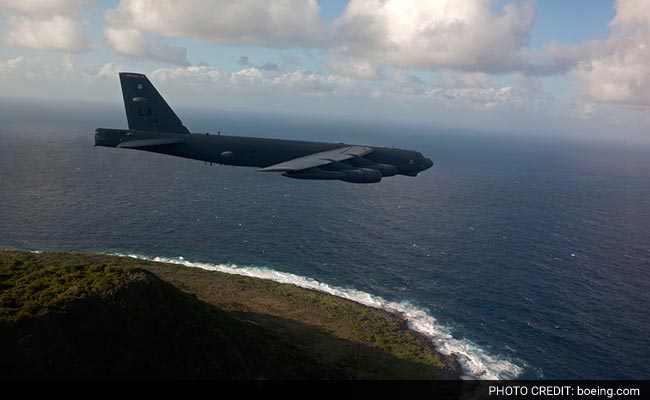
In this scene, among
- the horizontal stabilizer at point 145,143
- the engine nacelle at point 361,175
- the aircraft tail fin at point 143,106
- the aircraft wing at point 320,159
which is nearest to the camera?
the aircraft wing at point 320,159

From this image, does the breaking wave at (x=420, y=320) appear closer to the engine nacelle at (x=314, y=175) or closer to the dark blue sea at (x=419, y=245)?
the dark blue sea at (x=419, y=245)

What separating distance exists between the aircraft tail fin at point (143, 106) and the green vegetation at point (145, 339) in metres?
20.1

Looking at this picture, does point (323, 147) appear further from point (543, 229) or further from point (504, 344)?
point (543, 229)

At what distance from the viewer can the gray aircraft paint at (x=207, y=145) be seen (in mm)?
46562

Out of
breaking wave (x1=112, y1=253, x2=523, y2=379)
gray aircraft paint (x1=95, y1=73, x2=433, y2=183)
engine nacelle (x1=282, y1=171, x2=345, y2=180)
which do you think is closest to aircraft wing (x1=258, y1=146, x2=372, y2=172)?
gray aircraft paint (x1=95, y1=73, x2=433, y2=183)

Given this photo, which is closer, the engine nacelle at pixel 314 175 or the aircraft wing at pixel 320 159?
the aircraft wing at pixel 320 159

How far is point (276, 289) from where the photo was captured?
235 feet

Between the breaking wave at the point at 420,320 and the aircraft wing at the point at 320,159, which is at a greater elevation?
the aircraft wing at the point at 320,159

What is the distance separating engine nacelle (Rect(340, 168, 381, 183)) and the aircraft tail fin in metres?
25.3

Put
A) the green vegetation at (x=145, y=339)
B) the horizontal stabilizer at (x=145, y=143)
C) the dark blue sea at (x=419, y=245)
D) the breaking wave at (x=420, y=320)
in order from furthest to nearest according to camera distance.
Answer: the dark blue sea at (x=419, y=245) → the breaking wave at (x=420, y=320) → the horizontal stabilizer at (x=145, y=143) → the green vegetation at (x=145, y=339)

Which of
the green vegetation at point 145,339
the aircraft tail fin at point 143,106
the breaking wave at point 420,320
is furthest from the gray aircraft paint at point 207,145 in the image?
the breaking wave at point 420,320

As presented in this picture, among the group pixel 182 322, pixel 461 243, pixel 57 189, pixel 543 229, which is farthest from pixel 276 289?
pixel 57 189

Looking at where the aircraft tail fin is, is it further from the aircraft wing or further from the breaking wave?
the breaking wave

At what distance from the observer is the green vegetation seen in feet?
91.9
